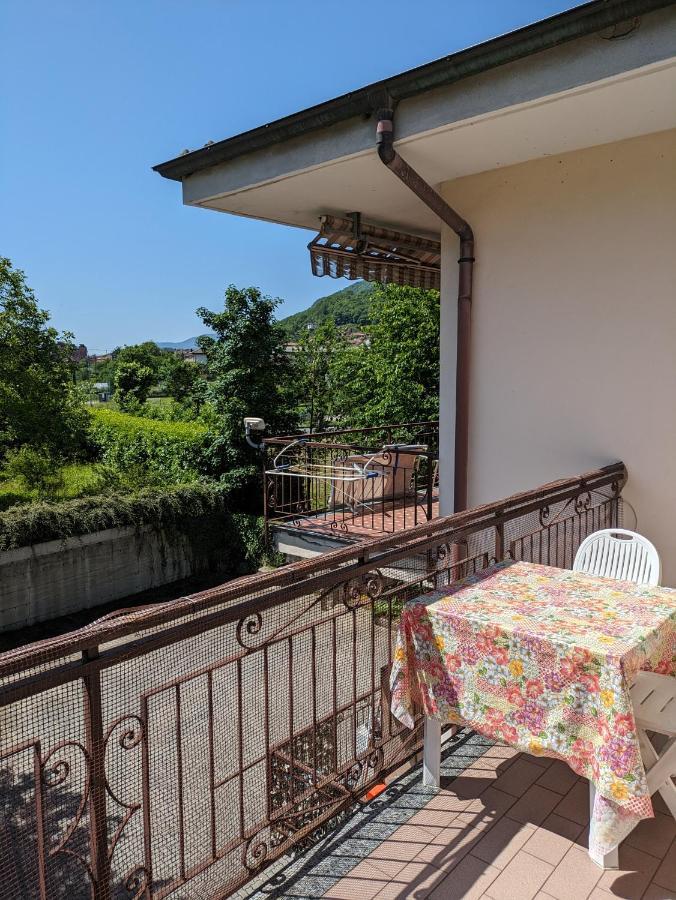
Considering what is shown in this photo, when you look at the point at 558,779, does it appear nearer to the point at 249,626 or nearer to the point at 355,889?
the point at 355,889

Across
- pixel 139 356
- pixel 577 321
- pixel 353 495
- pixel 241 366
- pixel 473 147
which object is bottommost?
pixel 353 495

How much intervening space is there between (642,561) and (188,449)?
11459 mm

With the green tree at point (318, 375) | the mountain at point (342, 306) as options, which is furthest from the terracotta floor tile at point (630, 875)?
the mountain at point (342, 306)

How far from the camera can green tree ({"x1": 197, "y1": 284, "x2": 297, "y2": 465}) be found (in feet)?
39.8

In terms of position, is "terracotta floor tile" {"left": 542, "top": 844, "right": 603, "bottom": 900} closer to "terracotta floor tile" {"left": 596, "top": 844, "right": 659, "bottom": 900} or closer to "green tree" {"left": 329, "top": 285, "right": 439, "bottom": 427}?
"terracotta floor tile" {"left": 596, "top": 844, "right": 659, "bottom": 900}

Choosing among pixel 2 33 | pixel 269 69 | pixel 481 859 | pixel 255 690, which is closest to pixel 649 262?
pixel 481 859

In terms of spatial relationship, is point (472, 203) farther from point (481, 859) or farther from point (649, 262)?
point (481, 859)

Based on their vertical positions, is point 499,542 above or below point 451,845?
above

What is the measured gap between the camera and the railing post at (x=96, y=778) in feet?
4.59

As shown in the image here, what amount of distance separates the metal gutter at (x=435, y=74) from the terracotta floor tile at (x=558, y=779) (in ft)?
10.4

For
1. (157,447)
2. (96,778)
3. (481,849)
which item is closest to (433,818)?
(481,849)

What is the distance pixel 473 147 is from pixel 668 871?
12.1 ft

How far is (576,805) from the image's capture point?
7.55ft

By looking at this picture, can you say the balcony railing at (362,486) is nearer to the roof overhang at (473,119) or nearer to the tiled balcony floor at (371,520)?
the tiled balcony floor at (371,520)
